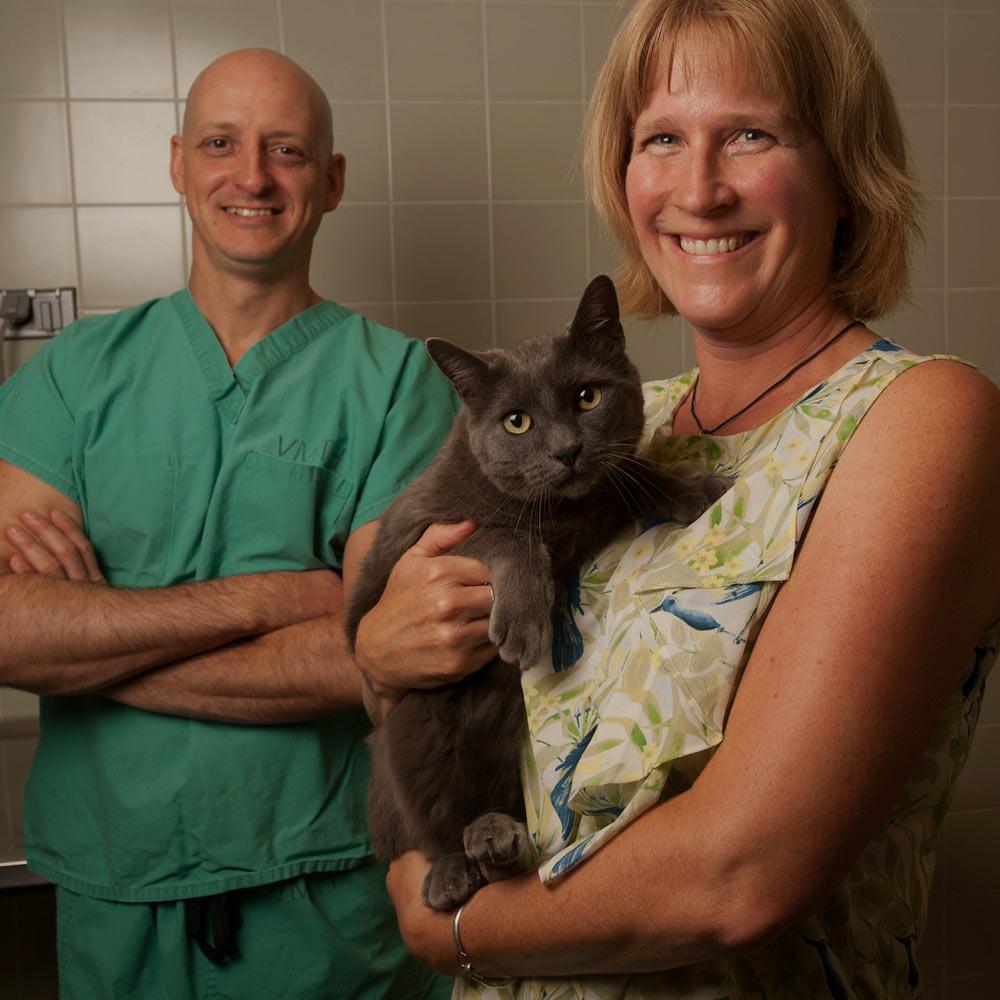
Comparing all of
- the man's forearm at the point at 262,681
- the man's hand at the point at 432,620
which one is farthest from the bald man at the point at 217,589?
the man's hand at the point at 432,620

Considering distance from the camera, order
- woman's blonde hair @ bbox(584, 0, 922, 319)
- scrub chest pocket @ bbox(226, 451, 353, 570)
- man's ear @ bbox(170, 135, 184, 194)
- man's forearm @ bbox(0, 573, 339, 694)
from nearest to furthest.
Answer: woman's blonde hair @ bbox(584, 0, 922, 319) < man's forearm @ bbox(0, 573, 339, 694) < scrub chest pocket @ bbox(226, 451, 353, 570) < man's ear @ bbox(170, 135, 184, 194)

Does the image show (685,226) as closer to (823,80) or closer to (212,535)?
(823,80)

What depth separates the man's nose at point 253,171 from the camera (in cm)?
173

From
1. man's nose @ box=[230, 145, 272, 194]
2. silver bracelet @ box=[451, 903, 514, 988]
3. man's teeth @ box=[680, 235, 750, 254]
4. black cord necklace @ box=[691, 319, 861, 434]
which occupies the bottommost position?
silver bracelet @ box=[451, 903, 514, 988]

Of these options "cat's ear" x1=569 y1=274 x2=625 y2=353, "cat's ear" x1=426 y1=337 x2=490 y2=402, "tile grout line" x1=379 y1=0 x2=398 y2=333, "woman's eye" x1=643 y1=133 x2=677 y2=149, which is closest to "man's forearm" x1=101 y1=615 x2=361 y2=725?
"cat's ear" x1=426 y1=337 x2=490 y2=402

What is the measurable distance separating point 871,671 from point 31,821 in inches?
58.3

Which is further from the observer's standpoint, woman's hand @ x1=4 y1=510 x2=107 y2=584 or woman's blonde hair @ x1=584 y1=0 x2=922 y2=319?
woman's hand @ x1=4 y1=510 x2=107 y2=584

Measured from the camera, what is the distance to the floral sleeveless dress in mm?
860

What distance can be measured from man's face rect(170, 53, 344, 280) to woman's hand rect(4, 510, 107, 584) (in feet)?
1.67

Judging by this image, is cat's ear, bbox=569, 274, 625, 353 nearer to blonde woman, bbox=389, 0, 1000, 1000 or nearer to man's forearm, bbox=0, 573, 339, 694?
blonde woman, bbox=389, 0, 1000, 1000

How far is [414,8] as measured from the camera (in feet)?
7.80

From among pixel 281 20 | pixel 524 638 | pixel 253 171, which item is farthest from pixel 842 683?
pixel 281 20

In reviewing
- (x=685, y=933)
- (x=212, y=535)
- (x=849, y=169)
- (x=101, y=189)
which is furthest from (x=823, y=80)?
(x=101, y=189)

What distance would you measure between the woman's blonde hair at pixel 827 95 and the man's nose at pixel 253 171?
740 mm
